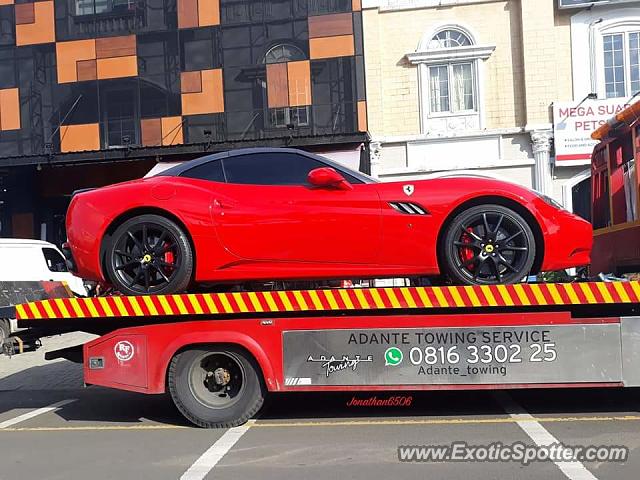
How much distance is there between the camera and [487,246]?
5562mm

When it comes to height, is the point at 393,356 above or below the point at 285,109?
below

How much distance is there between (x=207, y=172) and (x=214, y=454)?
247 cm

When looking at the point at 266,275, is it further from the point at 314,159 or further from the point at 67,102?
the point at 67,102

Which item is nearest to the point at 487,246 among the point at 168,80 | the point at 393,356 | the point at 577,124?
the point at 393,356

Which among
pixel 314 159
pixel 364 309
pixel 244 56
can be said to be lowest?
pixel 364 309

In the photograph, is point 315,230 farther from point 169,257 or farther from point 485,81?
point 485,81

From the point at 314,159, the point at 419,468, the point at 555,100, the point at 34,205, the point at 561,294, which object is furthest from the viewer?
the point at 34,205

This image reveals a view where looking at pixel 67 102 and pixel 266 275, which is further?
pixel 67 102

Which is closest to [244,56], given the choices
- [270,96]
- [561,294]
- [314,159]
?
[270,96]

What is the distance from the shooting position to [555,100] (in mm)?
15578

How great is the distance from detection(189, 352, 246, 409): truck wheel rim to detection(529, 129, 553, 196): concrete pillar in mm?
11401

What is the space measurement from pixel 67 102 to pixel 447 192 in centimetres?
1366

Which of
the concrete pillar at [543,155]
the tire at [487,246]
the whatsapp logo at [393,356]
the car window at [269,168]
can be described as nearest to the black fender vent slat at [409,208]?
the tire at [487,246]

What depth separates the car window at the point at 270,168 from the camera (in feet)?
19.4
